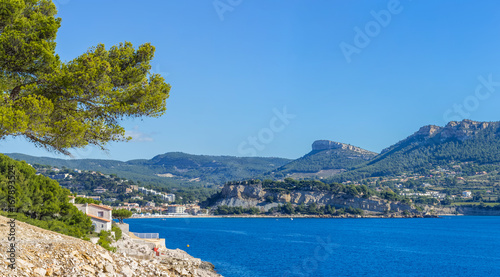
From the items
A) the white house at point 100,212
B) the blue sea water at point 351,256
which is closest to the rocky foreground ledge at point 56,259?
the white house at point 100,212

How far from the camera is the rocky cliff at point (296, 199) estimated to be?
146 meters

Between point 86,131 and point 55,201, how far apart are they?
49.4ft

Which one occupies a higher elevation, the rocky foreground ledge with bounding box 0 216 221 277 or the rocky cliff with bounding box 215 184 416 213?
the rocky foreground ledge with bounding box 0 216 221 277

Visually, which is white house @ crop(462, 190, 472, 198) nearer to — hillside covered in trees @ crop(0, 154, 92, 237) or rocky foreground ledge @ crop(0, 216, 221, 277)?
hillside covered in trees @ crop(0, 154, 92, 237)

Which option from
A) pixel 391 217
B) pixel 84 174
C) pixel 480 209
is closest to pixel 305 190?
pixel 391 217

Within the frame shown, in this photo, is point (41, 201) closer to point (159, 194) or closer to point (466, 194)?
point (159, 194)

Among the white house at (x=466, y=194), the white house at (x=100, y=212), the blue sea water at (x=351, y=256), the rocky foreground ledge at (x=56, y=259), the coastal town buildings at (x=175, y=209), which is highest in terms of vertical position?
the rocky foreground ledge at (x=56, y=259)

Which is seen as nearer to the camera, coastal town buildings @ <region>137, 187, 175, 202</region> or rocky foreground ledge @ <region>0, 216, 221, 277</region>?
rocky foreground ledge @ <region>0, 216, 221, 277</region>

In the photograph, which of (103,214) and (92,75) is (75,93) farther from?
(103,214)

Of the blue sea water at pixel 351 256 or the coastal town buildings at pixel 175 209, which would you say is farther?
the coastal town buildings at pixel 175 209

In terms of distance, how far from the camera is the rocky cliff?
14650cm

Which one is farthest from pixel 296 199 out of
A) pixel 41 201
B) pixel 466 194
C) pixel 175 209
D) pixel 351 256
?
Answer: pixel 41 201

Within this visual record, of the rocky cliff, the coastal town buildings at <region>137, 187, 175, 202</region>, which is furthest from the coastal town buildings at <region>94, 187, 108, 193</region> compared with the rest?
the rocky cliff

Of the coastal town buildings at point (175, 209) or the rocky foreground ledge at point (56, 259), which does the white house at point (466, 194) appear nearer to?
the coastal town buildings at point (175, 209)
